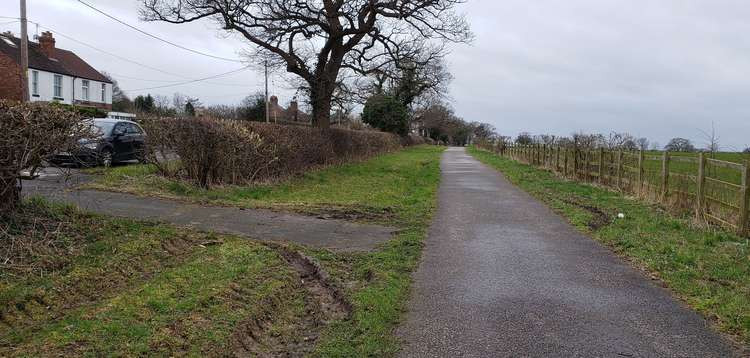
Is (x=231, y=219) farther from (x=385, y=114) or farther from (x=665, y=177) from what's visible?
(x=385, y=114)

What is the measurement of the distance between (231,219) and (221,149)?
3849mm

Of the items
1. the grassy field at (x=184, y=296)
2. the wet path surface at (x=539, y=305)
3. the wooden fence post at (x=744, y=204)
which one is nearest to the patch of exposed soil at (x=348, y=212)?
the wet path surface at (x=539, y=305)

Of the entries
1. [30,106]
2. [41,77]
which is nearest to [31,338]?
[30,106]

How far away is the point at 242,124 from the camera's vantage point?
45.9 ft

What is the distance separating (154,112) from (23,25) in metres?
11.5

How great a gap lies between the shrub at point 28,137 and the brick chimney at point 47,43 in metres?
43.4

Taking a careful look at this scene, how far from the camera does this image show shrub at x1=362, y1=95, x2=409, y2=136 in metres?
58.9

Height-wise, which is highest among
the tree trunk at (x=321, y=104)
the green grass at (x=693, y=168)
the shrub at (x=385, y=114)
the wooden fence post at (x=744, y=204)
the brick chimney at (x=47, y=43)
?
the brick chimney at (x=47, y=43)

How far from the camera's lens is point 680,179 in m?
12.3

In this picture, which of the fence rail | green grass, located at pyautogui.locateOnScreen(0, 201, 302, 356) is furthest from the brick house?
green grass, located at pyautogui.locateOnScreen(0, 201, 302, 356)

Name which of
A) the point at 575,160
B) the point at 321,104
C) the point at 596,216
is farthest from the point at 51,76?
the point at 596,216

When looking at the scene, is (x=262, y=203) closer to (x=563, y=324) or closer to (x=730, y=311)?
(x=563, y=324)

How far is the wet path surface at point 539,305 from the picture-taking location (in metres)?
4.55

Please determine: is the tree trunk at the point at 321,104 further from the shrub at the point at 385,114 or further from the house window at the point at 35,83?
the shrub at the point at 385,114
